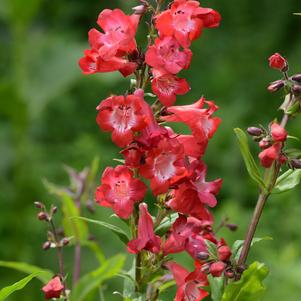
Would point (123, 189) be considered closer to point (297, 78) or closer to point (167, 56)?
point (167, 56)

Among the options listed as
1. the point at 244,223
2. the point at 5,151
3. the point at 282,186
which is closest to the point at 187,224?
the point at 282,186

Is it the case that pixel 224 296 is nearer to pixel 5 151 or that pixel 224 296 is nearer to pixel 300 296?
pixel 300 296

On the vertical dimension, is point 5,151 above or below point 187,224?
below

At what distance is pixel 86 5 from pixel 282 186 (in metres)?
4.78

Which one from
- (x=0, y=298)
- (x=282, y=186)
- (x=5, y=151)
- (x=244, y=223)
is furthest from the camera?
(x=5, y=151)

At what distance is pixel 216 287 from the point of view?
155cm

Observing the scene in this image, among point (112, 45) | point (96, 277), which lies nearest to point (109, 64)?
point (112, 45)

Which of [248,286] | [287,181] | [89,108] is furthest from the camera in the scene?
[89,108]

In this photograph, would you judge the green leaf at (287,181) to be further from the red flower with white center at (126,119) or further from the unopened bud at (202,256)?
the red flower with white center at (126,119)

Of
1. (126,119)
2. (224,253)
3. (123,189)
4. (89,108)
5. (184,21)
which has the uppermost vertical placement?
(184,21)

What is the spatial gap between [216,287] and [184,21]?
1.52 ft

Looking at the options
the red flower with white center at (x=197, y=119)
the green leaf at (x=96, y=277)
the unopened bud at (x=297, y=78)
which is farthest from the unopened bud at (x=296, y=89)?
the green leaf at (x=96, y=277)

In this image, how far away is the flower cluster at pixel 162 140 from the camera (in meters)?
1.39

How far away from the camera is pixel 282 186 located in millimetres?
1575
